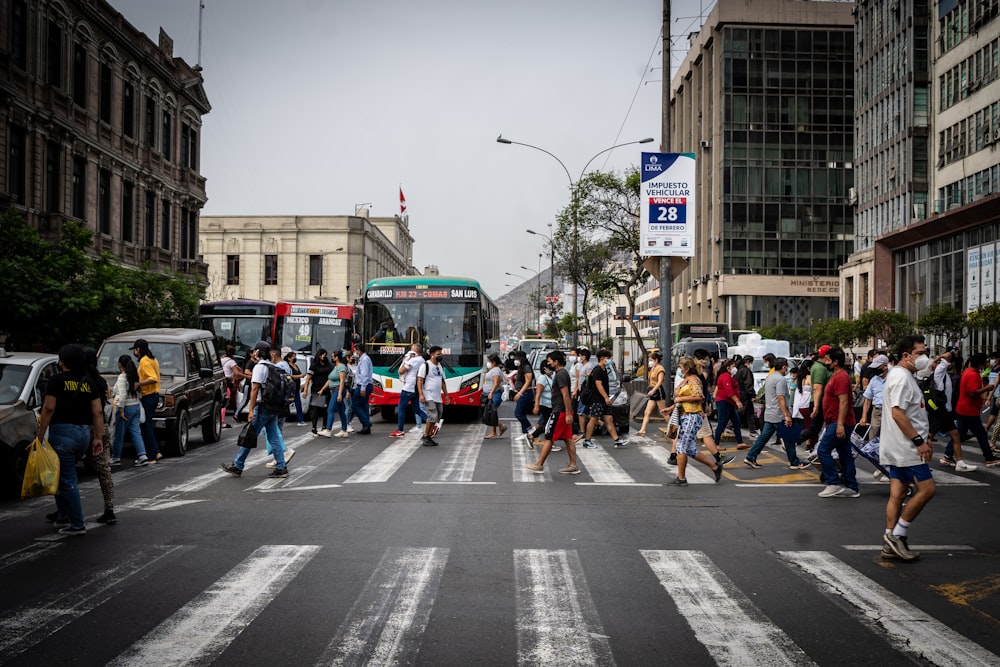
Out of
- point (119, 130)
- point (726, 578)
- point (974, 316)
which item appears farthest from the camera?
point (119, 130)

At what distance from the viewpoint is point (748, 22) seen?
7375 centimetres

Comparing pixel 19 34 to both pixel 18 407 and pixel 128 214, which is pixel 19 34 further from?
pixel 18 407

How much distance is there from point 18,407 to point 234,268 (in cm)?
7955

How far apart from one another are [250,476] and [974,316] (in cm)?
2652

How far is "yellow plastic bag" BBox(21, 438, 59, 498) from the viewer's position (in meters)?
8.43

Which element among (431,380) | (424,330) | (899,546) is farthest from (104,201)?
(899,546)

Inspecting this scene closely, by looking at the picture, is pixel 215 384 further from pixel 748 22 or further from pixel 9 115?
pixel 748 22

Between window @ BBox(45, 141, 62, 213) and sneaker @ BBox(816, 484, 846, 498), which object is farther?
window @ BBox(45, 141, 62, 213)

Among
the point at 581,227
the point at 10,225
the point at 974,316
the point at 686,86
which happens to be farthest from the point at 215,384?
the point at 686,86

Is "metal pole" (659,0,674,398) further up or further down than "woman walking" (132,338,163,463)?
further up

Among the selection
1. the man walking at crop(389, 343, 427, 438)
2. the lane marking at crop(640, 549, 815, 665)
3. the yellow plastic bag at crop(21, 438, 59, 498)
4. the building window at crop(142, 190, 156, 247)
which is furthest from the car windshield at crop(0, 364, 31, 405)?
the building window at crop(142, 190, 156, 247)

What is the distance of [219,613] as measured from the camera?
240 inches

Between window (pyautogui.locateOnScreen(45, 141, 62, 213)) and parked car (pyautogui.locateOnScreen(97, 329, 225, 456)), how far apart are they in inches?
613

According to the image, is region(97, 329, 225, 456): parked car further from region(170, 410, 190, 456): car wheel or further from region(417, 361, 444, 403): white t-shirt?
A: region(417, 361, 444, 403): white t-shirt
